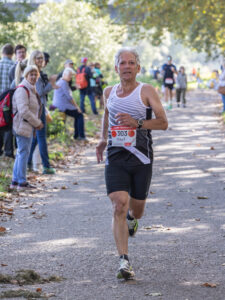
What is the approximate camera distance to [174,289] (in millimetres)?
5211

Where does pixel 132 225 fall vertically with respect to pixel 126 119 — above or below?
below

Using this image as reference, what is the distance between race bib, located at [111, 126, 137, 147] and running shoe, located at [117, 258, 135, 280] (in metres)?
0.98

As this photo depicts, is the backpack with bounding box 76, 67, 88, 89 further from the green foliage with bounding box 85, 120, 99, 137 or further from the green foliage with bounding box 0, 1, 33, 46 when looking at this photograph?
the green foliage with bounding box 0, 1, 33, 46

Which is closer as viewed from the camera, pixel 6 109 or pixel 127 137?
pixel 127 137

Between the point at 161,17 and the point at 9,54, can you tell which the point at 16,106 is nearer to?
the point at 9,54

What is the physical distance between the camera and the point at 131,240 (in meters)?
7.01

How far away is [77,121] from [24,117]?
251 inches

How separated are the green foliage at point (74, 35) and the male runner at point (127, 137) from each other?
2958cm

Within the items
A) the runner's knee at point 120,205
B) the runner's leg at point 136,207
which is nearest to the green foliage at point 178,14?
the runner's leg at point 136,207

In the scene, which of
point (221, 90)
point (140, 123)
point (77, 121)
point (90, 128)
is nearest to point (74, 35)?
point (90, 128)

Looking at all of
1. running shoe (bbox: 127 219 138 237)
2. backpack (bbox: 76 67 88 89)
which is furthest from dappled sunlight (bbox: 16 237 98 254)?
backpack (bbox: 76 67 88 89)

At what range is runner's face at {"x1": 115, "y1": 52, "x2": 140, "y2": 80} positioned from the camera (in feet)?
18.8

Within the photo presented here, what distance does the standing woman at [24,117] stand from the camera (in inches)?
397

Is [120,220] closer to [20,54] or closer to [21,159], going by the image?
[21,159]
